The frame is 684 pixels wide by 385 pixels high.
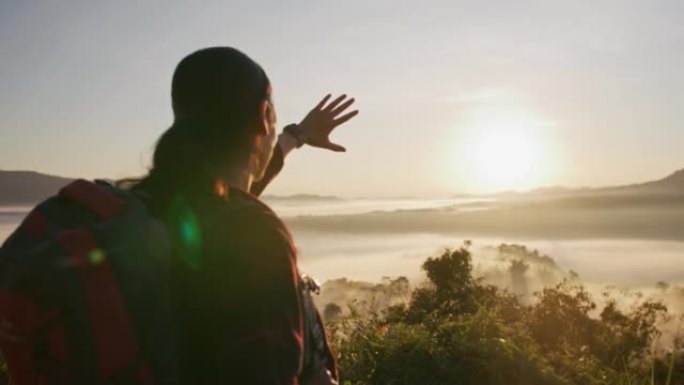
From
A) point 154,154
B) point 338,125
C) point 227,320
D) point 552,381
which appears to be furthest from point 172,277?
point 552,381

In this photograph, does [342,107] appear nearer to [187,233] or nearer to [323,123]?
[323,123]

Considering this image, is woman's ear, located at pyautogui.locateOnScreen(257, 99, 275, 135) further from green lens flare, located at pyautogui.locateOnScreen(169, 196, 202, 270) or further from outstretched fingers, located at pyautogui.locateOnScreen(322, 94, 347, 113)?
outstretched fingers, located at pyautogui.locateOnScreen(322, 94, 347, 113)

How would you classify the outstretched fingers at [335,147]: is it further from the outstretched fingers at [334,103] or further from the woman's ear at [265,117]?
the woman's ear at [265,117]

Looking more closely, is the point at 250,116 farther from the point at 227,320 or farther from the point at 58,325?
the point at 58,325

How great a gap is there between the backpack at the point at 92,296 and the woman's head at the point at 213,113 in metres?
0.24

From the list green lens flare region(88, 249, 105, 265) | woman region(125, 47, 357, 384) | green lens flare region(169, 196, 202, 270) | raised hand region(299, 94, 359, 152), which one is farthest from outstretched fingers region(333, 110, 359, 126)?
green lens flare region(88, 249, 105, 265)

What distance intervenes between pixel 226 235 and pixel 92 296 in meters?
0.38

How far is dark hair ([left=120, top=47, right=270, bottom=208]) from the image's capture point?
196 cm

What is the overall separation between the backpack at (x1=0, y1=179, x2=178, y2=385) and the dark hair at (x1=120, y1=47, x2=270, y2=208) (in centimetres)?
24

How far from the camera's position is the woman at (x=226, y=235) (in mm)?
1677

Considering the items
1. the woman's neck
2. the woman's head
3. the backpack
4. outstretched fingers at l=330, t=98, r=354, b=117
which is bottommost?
the backpack

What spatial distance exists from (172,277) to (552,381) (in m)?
6.21

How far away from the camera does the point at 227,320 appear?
66.2 inches

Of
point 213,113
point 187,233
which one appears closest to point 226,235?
point 187,233
